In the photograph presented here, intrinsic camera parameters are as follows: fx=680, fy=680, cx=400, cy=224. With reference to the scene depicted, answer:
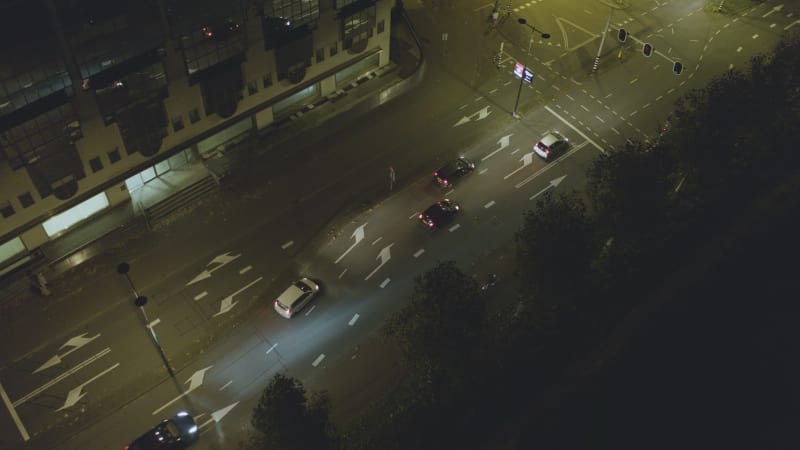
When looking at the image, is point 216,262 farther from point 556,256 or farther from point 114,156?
point 556,256

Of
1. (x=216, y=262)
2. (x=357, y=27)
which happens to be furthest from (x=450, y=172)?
(x=216, y=262)

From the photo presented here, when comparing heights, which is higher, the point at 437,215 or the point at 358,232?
the point at 358,232

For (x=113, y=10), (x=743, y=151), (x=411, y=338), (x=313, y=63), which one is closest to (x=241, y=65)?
(x=313, y=63)

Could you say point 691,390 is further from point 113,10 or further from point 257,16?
point 113,10

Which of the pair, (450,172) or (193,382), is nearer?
(193,382)

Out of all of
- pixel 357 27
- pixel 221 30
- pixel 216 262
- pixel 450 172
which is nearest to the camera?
pixel 221 30

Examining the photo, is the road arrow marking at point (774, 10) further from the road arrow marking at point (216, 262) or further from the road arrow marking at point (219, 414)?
the road arrow marking at point (219, 414)

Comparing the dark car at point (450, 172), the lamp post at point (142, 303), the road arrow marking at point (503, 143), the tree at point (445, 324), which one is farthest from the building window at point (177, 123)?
the road arrow marking at point (503, 143)
